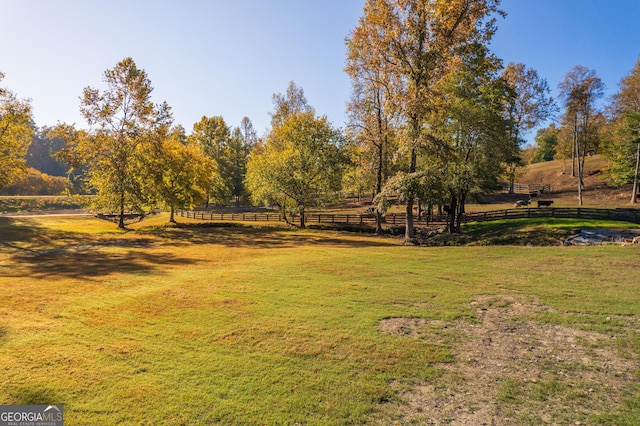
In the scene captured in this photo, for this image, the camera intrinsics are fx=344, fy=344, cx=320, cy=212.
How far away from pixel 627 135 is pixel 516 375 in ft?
177

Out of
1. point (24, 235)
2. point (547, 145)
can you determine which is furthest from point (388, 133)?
point (547, 145)

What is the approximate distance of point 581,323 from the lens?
9281mm

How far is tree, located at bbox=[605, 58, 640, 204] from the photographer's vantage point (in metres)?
41.2

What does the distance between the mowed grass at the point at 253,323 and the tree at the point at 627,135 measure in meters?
34.1

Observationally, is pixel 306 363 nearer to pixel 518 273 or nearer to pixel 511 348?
pixel 511 348

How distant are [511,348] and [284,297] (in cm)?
678

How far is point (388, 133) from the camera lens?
99.2ft

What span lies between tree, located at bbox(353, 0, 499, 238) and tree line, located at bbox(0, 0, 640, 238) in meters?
0.08

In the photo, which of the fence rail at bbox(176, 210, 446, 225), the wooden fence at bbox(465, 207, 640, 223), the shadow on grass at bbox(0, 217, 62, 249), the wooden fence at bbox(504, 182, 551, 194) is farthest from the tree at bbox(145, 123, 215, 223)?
the wooden fence at bbox(504, 182, 551, 194)

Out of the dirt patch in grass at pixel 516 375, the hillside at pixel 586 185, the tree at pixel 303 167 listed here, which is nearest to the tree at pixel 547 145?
the hillside at pixel 586 185

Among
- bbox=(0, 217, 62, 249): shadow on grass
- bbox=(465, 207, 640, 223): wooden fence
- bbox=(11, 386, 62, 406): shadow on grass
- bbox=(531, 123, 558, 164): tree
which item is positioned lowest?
bbox=(11, 386, 62, 406): shadow on grass

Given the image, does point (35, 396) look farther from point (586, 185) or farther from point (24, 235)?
point (586, 185)

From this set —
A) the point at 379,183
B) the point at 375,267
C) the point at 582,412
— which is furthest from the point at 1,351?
the point at 379,183

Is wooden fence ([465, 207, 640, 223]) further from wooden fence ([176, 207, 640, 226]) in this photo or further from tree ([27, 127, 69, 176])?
tree ([27, 127, 69, 176])
